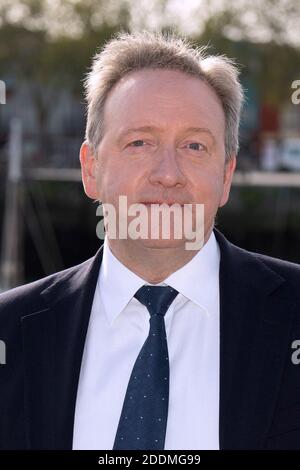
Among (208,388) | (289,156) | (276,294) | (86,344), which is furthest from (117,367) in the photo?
(289,156)

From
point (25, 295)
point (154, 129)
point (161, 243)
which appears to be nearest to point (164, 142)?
point (154, 129)

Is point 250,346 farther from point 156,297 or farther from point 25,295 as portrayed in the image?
point 25,295

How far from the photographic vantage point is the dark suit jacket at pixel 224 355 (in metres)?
2.23

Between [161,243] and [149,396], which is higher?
[161,243]

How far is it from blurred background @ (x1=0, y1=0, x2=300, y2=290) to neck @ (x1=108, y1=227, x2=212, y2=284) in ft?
45.8

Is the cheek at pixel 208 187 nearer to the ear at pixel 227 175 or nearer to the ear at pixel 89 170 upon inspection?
the ear at pixel 227 175

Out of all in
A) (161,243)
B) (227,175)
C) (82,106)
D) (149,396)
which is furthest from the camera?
(82,106)

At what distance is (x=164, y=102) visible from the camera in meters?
2.37

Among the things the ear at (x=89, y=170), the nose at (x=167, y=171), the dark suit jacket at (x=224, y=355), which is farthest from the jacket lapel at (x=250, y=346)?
the ear at (x=89, y=170)

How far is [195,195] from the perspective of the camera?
7.78ft

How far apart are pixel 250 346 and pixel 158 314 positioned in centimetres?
27

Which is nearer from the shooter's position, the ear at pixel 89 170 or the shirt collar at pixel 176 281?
the shirt collar at pixel 176 281

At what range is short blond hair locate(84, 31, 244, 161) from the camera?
2471mm

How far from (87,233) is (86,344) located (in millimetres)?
21460
